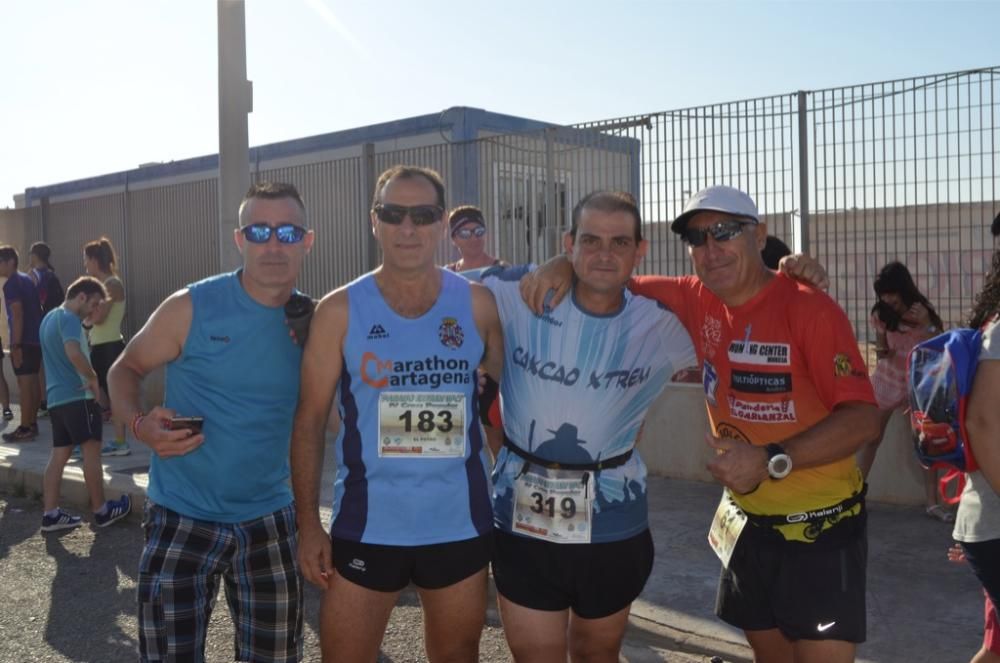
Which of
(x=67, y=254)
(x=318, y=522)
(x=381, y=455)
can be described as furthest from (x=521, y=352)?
(x=67, y=254)

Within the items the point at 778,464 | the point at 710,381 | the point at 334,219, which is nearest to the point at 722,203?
the point at 710,381

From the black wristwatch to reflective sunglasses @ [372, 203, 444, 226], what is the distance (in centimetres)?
134

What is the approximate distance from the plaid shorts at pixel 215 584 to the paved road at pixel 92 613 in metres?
1.43

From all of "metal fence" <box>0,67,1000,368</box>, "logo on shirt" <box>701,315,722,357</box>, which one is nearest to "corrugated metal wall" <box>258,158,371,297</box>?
"metal fence" <box>0,67,1000,368</box>

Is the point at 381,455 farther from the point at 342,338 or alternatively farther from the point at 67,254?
the point at 67,254

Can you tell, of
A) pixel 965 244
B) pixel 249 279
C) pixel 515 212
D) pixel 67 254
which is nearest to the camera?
Answer: pixel 249 279

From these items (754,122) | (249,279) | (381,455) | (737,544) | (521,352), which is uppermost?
(754,122)

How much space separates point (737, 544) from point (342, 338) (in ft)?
5.03

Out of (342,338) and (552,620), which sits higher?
(342,338)

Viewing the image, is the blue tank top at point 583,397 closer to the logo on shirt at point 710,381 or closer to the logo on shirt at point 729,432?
the logo on shirt at point 710,381

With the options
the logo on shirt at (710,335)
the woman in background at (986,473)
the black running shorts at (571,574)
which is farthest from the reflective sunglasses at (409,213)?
the woman in background at (986,473)

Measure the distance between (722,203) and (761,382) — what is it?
24.0 inches

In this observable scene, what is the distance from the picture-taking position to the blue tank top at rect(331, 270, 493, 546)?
126 inches

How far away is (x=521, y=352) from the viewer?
3.53 metres
